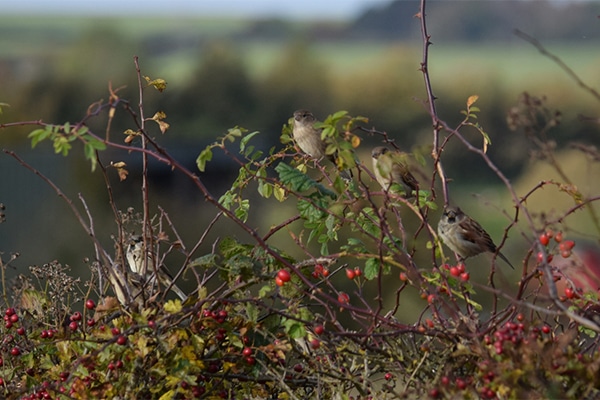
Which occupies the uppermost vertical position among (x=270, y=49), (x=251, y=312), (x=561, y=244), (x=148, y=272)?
(x=561, y=244)

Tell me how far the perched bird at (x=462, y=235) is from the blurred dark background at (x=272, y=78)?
9493 mm

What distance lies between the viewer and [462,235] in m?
3.74

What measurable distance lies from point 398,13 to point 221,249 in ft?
76.0

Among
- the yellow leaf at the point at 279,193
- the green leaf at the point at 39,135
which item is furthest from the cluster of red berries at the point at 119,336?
the yellow leaf at the point at 279,193

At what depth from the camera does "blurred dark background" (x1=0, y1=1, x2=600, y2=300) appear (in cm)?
1513

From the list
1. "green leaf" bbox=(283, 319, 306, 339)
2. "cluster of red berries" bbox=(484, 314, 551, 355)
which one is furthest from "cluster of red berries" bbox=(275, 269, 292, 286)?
"cluster of red berries" bbox=(484, 314, 551, 355)

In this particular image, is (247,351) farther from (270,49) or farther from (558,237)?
(270,49)

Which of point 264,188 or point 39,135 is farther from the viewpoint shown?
point 264,188

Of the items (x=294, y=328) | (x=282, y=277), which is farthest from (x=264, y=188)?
(x=294, y=328)

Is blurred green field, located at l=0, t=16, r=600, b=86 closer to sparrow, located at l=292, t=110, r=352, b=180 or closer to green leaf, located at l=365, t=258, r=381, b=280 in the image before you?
sparrow, located at l=292, t=110, r=352, b=180

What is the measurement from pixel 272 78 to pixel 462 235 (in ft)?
64.2

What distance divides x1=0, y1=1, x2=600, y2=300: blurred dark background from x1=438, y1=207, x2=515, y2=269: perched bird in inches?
374

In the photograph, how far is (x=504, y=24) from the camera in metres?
25.9

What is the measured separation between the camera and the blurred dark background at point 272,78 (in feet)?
49.6
